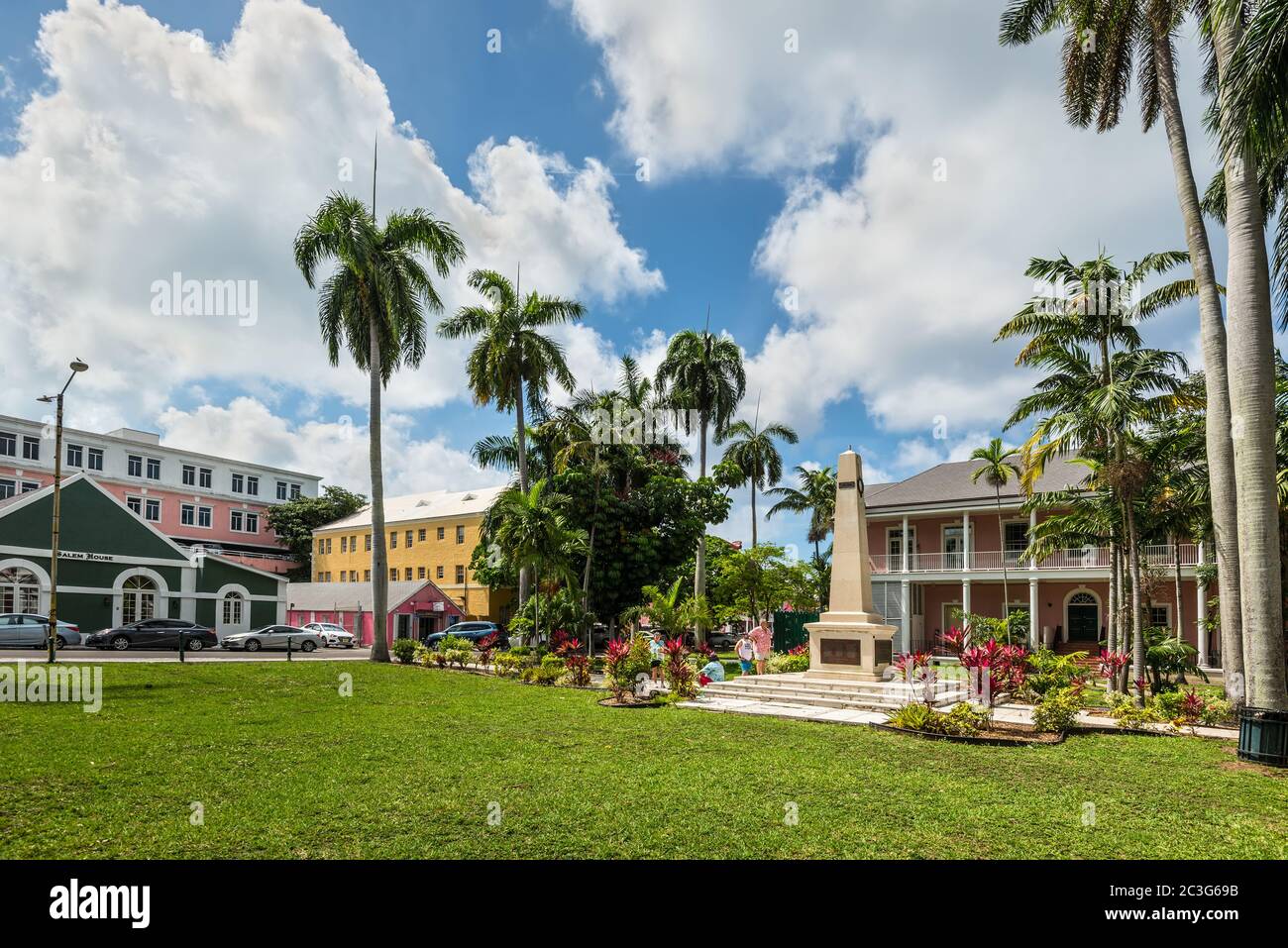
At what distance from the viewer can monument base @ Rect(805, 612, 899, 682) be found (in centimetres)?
1694

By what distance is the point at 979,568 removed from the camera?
32031 millimetres

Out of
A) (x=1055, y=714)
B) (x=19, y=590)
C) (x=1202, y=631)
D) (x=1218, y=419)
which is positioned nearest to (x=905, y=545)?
(x=1202, y=631)

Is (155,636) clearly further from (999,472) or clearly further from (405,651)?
(999,472)

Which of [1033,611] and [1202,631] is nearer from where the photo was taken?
[1202,631]

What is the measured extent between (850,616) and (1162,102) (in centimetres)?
1198

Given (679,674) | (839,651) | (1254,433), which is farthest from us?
(839,651)

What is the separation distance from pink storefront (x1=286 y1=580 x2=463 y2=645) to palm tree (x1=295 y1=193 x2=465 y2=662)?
16915mm

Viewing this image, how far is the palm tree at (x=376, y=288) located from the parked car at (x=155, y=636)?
29.3 feet

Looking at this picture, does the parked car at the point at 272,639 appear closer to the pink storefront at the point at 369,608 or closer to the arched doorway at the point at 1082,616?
the pink storefront at the point at 369,608

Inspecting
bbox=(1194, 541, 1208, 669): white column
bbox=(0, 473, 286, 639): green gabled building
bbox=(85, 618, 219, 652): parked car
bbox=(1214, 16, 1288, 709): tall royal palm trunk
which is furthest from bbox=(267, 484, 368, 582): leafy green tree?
bbox=(1214, 16, 1288, 709): tall royal palm trunk

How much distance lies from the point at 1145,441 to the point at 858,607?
6.82 meters
